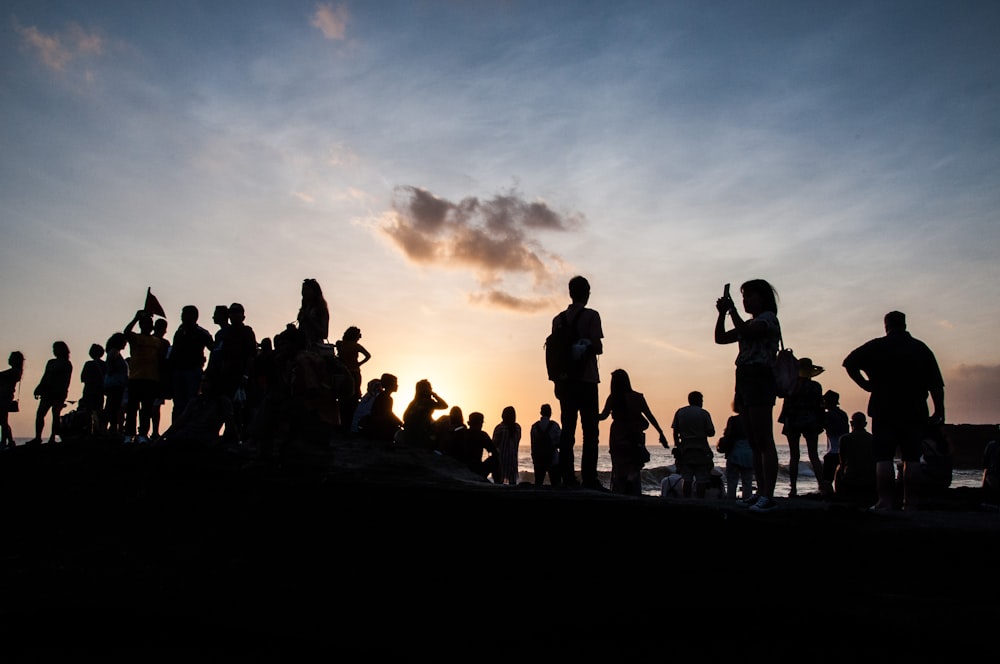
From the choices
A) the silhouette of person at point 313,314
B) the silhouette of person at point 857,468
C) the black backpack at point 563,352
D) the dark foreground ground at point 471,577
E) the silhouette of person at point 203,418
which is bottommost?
the dark foreground ground at point 471,577

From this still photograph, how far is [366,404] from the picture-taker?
1178cm

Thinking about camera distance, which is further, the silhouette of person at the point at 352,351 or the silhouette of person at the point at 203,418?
the silhouette of person at the point at 352,351

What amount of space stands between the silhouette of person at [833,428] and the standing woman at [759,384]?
19.2 ft

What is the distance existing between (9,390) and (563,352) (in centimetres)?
1006

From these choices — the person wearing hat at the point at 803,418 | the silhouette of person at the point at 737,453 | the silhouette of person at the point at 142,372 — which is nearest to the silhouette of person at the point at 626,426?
the silhouette of person at the point at 737,453

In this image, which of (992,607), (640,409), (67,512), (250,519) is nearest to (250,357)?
(67,512)

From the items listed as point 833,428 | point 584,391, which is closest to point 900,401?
point 584,391

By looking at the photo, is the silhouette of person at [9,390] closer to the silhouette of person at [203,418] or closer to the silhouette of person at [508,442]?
the silhouette of person at [203,418]

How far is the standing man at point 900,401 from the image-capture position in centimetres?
606

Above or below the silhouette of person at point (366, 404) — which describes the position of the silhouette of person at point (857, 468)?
below

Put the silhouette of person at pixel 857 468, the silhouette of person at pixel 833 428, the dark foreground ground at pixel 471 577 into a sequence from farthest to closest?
the silhouette of person at pixel 833 428, the silhouette of person at pixel 857 468, the dark foreground ground at pixel 471 577

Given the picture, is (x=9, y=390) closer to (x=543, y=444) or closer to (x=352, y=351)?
(x=352, y=351)

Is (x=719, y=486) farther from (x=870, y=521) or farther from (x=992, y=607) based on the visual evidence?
(x=992, y=607)

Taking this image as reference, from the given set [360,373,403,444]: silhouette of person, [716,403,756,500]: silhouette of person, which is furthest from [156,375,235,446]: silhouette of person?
[716,403,756,500]: silhouette of person
